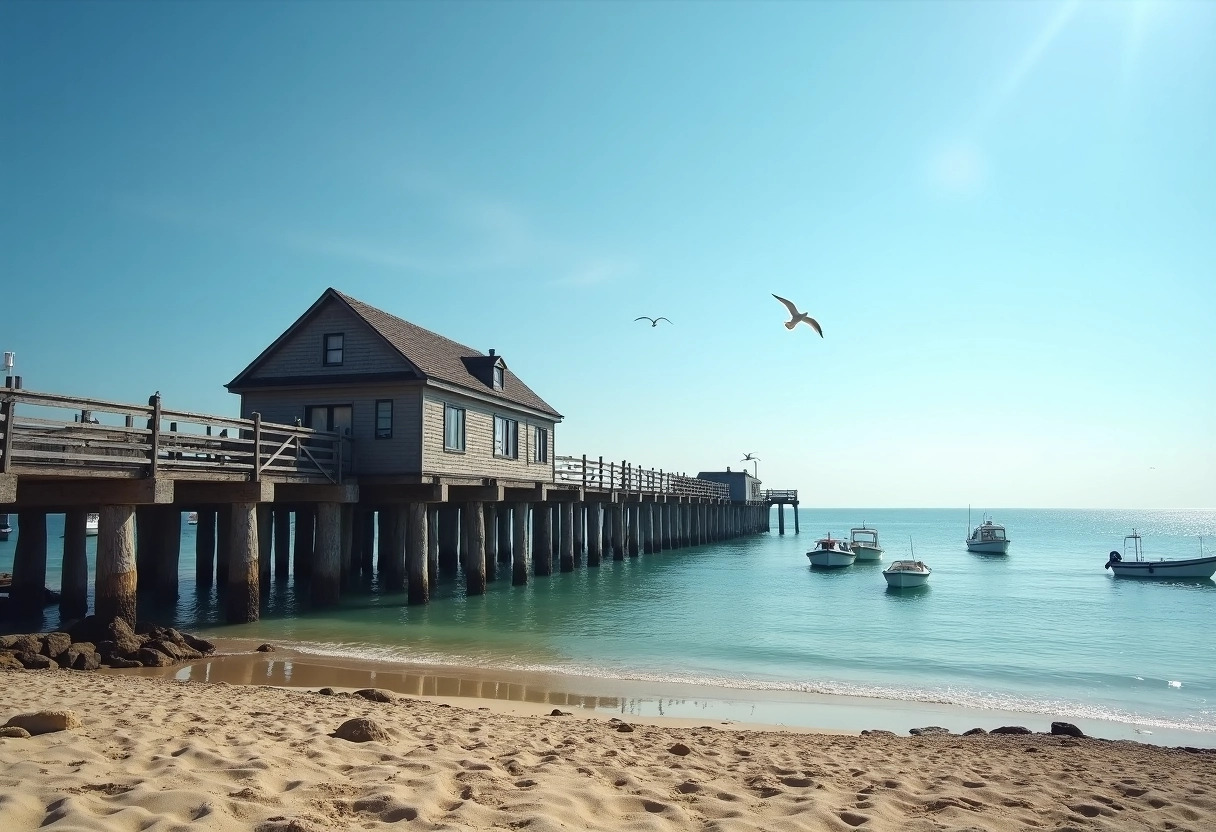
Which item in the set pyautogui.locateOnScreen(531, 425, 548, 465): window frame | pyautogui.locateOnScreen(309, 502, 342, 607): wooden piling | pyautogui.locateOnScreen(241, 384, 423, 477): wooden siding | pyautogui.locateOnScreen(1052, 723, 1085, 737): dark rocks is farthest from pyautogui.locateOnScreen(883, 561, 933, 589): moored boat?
pyautogui.locateOnScreen(1052, 723, 1085, 737): dark rocks

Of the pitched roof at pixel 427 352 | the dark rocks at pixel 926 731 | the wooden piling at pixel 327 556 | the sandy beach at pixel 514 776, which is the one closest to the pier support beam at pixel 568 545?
the pitched roof at pixel 427 352

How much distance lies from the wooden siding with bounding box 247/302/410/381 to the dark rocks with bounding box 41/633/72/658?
417 inches

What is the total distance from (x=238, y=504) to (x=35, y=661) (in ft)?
19.9

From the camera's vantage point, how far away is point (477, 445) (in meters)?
25.0

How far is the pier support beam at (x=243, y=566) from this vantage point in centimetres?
1772

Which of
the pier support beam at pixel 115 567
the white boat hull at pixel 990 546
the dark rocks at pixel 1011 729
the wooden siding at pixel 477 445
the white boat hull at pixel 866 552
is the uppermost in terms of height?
the wooden siding at pixel 477 445

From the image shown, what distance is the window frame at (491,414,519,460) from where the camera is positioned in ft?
87.1

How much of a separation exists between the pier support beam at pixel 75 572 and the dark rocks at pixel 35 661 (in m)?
6.82

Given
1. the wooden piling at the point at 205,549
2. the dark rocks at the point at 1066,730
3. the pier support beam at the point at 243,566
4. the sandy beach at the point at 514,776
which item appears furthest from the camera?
the wooden piling at the point at 205,549

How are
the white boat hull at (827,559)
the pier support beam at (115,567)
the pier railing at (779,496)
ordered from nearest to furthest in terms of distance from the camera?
the pier support beam at (115,567) < the white boat hull at (827,559) < the pier railing at (779,496)

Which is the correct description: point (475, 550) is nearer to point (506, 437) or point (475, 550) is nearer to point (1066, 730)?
point (506, 437)

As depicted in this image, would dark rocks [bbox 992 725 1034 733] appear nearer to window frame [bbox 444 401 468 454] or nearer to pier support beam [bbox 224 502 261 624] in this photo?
pier support beam [bbox 224 502 261 624]

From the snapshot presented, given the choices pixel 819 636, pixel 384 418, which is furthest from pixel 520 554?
pixel 819 636

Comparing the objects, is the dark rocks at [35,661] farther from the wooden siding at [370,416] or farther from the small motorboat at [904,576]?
the small motorboat at [904,576]
